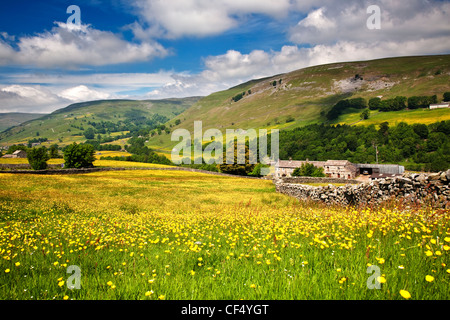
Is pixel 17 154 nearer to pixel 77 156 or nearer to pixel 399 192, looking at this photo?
pixel 77 156

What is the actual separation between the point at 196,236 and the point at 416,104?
824 ft

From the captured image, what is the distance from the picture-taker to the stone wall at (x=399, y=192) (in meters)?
9.85

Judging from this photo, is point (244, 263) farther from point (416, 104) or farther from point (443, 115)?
point (416, 104)

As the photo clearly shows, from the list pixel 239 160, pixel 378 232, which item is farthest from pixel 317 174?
pixel 378 232

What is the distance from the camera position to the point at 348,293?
325 centimetres

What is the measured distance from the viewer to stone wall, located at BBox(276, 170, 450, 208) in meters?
9.85

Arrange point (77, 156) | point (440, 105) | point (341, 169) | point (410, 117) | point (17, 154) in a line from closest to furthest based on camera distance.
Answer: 1. point (77, 156)
2. point (341, 169)
3. point (17, 154)
4. point (410, 117)
5. point (440, 105)

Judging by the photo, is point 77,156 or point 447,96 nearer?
point 77,156

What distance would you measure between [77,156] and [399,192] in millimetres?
88204

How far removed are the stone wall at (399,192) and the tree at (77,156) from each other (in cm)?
8103

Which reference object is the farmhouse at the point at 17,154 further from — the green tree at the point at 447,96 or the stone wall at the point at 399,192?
the green tree at the point at 447,96

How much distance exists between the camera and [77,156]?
78.1 meters
